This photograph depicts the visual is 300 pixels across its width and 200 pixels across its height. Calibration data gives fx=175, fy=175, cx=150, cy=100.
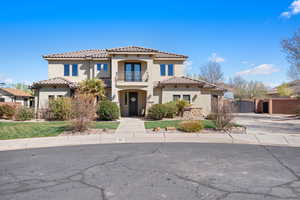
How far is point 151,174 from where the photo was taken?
15.4 ft

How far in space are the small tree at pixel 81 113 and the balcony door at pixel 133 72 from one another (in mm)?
9367

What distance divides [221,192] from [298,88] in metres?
37.7

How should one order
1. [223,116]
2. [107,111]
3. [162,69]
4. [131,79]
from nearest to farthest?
[223,116], [107,111], [131,79], [162,69]

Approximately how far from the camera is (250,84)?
43781mm

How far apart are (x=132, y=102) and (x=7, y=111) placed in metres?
12.7

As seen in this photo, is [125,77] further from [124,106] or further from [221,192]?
[221,192]

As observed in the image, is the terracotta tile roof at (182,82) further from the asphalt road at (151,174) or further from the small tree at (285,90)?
the small tree at (285,90)

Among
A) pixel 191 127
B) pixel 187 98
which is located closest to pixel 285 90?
pixel 187 98

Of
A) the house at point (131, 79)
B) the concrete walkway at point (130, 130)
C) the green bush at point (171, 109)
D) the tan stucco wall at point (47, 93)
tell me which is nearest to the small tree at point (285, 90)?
the house at point (131, 79)

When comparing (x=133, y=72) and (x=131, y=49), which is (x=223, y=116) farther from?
(x=131, y=49)

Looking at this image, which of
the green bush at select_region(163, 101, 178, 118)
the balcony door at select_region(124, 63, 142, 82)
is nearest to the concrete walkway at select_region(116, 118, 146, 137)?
the green bush at select_region(163, 101, 178, 118)

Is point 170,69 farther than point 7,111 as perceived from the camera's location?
Yes

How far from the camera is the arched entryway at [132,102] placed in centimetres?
2062

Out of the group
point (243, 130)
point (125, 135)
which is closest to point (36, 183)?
point (125, 135)
